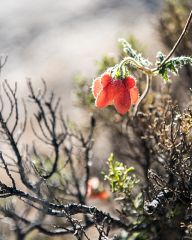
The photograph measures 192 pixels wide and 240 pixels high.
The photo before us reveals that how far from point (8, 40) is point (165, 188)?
50.5 feet

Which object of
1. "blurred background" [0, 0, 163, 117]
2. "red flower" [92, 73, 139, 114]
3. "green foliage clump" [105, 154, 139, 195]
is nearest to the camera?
"red flower" [92, 73, 139, 114]

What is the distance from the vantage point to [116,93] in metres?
3.00

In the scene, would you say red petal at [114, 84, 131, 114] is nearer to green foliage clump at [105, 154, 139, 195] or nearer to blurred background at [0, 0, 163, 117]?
green foliage clump at [105, 154, 139, 195]

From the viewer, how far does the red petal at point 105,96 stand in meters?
3.00

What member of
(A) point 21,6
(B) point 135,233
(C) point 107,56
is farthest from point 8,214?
(A) point 21,6

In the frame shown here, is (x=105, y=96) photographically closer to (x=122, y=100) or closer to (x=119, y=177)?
(x=122, y=100)

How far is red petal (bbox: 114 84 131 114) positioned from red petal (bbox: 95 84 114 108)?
31 millimetres

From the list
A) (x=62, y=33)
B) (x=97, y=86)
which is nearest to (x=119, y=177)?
(x=97, y=86)

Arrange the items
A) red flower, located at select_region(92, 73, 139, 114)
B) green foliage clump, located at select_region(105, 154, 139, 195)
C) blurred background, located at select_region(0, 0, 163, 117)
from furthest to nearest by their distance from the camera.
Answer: blurred background, located at select_region(0, 0, 163, 117) < green foliage clump, located at select_region(105, 154, 139, 195) < red flower, located at select_region(92, 73, 139, 114)

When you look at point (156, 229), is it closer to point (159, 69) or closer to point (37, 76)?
point (159, 69)

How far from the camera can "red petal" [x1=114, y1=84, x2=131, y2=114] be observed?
3.00 meters

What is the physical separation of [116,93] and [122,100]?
0.05 meters

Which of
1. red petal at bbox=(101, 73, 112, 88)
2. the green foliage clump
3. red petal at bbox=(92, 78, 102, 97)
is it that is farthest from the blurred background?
red petal at bbox=(101, 73, 112, 88)

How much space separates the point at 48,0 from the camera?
68.0ft
